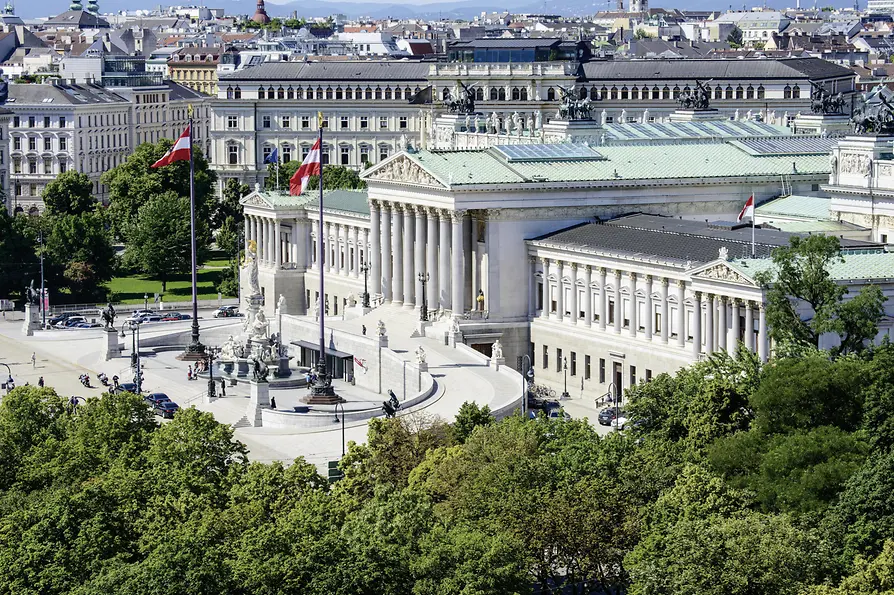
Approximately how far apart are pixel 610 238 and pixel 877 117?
1938 centimetres

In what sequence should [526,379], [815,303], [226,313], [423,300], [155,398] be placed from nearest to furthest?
[815,303] → [155,398] → [526,379] → [423,300] → [226,313]

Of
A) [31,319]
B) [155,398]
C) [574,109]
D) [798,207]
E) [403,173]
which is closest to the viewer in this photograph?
[155,398]

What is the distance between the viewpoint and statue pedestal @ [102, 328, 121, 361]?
539 ft

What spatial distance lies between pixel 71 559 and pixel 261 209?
110836 millimetres

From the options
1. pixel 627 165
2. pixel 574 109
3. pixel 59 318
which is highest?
pixel 574 109

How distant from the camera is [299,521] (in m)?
88.8

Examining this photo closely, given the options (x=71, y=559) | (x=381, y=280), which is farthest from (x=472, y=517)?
(x=381, y=280)

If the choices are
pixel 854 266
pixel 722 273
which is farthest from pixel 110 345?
pixel 854 266

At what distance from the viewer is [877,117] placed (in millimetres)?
152750

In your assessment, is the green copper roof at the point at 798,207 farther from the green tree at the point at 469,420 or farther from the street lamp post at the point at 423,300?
the green tree at the point at 469,420

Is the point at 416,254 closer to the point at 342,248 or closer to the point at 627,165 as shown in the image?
the point at 627,165

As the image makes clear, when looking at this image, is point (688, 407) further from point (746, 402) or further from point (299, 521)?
point (299, 521)

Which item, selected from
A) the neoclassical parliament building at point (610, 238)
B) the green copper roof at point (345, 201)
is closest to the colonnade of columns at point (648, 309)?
the neoclassical parliament building at point (610, 238)

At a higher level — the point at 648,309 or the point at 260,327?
the point at 648,309
